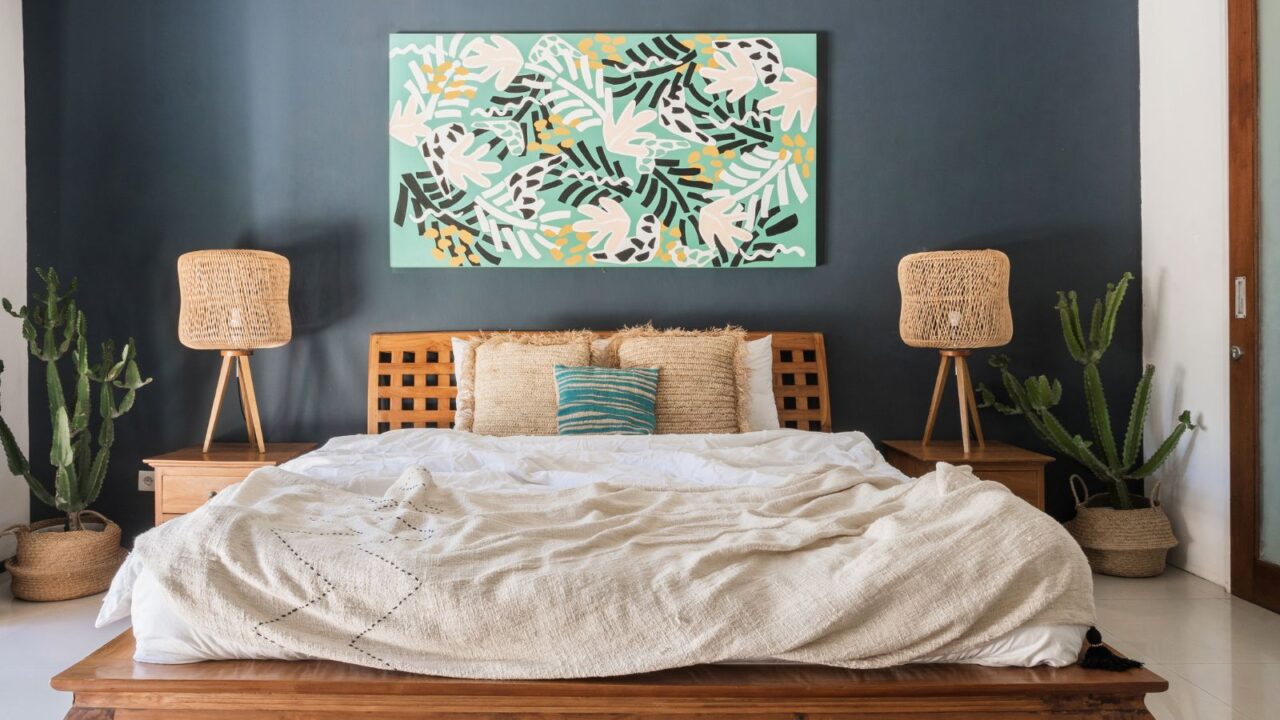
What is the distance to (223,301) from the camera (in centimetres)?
326

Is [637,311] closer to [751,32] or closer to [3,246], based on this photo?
[751,32]

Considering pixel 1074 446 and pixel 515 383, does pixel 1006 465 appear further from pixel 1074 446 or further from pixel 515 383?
pixel 515 383

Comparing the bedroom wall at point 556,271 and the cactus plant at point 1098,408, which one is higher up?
the bedroom wall at point 556,271

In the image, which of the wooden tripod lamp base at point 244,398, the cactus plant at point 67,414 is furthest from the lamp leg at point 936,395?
the cactus plant at point 67,414

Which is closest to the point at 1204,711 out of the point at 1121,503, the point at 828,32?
the point at 1121,503

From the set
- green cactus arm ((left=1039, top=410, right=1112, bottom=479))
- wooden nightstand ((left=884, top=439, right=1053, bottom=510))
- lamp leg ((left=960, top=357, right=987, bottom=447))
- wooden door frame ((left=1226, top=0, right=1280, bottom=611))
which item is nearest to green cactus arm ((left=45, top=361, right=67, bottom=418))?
wooden nightstand ((left=884, top=439, right=1053, bottom=510))

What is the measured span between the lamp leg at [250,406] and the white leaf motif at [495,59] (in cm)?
163

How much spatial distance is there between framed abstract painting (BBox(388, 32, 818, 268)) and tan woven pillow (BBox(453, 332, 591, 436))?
21.6 inches

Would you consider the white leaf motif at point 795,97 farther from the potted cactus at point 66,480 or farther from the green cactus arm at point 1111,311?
the potted cactus at point 66,480

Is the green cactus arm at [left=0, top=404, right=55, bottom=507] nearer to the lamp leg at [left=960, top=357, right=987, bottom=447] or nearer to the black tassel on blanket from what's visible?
the black tassel on blanket

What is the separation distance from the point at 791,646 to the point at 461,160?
9.41 ft

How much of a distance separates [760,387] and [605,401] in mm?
725

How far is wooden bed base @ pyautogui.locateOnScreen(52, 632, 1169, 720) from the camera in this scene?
143 centimetres

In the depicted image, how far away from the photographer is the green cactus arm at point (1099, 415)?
3369 mm
